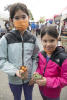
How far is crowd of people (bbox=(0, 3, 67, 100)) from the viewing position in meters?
1.05

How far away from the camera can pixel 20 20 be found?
116cm

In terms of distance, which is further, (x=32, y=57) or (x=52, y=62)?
(x=32, y=57)

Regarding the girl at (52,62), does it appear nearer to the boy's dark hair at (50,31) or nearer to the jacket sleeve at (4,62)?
the boy's dark hair at (50,31)

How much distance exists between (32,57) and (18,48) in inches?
8.3

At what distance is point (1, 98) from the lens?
206 centimetres

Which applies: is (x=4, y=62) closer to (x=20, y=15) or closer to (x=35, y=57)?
(x=35, y=57)

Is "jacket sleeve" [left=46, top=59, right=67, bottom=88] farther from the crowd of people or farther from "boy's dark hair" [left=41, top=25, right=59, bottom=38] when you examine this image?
"boy's dark hair" [left=41, top=25, right=59, bottom=38]

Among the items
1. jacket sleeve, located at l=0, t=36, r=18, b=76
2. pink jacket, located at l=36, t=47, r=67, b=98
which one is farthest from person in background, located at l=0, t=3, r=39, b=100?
pink jacket, located at l=36, t=47, r=67, b=98

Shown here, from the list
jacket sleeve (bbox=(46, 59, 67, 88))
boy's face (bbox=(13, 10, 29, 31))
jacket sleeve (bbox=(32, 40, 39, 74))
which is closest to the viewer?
jacket sleeve (bbox=(46, 59, 67, 88))

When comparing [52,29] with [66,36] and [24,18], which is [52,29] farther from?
[66,36]

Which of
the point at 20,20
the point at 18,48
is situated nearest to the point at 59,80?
the point at 18,48

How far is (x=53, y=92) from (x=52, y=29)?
656 millimetres

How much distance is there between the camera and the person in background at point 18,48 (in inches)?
44.2

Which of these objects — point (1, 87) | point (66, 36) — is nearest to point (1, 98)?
point (1, 87)
